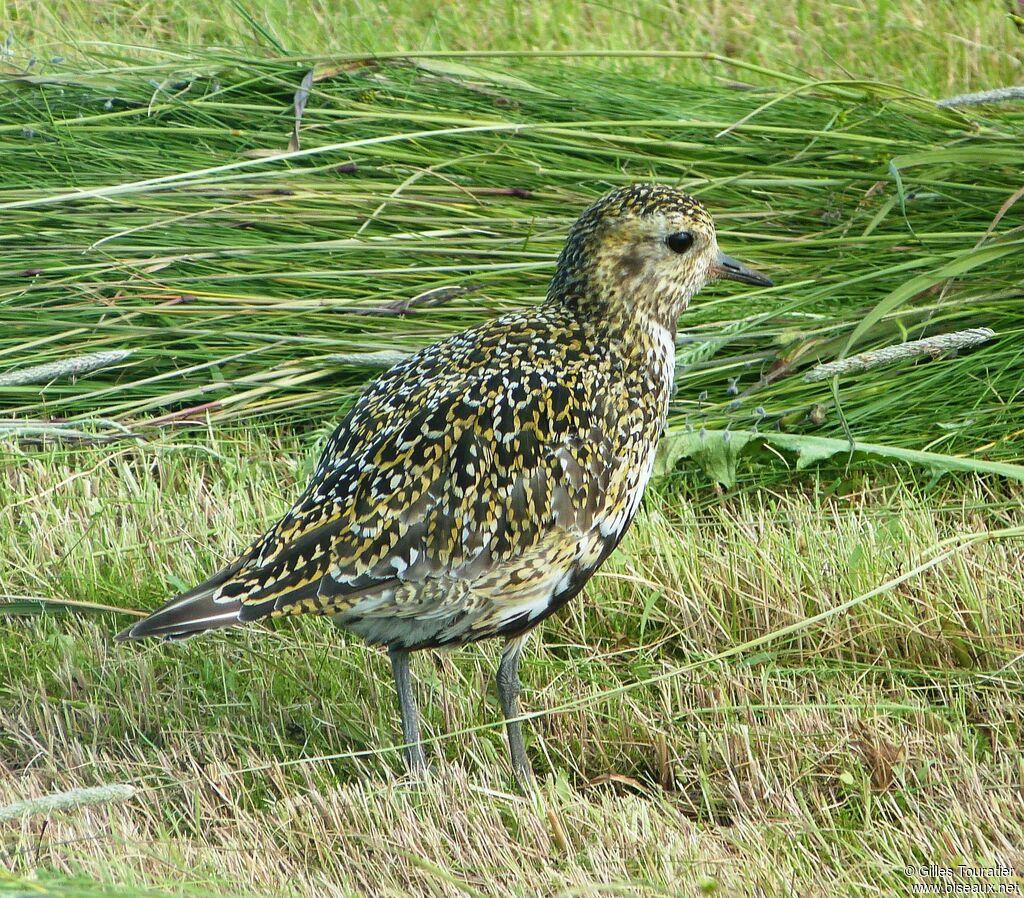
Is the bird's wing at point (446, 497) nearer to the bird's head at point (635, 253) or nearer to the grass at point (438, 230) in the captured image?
the bird's head at point (635, 253)

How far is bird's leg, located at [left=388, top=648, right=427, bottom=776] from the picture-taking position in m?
3.48

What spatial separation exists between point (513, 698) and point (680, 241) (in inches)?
48.1

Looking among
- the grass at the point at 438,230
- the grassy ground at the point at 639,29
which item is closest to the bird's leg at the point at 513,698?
the grass at the point at 438,230

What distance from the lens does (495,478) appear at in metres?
3.26

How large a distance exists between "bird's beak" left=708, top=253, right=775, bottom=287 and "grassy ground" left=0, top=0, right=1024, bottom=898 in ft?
1.65

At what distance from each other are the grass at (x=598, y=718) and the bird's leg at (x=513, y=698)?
0.25 feet

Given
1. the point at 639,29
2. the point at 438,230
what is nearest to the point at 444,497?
the point at 438,230

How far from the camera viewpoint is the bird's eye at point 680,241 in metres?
3.64

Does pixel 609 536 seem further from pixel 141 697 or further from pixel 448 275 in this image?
pixel 448 275

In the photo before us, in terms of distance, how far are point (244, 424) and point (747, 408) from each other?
1.77 m

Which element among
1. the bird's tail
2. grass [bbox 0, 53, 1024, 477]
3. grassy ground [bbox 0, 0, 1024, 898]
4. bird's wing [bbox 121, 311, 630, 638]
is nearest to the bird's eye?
bird's wing [bbox 121, 311, 630, 638]

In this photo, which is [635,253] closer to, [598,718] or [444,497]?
[444,497]

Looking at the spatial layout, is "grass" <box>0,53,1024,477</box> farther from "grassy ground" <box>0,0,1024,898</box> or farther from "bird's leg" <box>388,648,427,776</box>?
"bird's leg" <box>388,648,427,776</box>

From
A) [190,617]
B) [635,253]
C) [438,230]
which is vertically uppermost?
[635,253]
